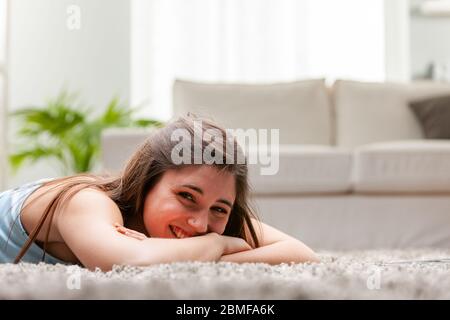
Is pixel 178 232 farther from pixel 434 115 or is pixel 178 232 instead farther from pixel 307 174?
pixel 434 115

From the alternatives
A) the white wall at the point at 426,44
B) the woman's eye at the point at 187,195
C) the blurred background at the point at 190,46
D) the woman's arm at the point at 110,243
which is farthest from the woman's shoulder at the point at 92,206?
the white wall at the point at 426,44

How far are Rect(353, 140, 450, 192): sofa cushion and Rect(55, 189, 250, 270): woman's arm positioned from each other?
4.30 ft

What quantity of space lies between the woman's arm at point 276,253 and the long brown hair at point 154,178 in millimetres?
52

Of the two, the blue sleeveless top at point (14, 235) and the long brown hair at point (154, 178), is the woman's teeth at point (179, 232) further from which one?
the blue sleeveless top at point (14, 235)

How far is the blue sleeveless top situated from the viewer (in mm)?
1143

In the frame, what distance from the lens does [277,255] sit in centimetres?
106

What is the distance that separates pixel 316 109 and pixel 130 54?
1398mm

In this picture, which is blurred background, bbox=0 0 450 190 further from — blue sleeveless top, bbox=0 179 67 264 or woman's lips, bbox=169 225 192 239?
woman's lips, bbox=169 225 192 239

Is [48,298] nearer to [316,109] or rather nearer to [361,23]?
[316,109]

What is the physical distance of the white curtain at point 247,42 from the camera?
378 centimetres

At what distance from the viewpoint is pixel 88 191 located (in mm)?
1052

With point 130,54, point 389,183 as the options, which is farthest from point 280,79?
point 389,183

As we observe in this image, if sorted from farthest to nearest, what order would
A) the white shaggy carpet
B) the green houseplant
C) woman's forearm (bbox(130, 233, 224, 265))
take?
1. the green houseplant
2. woman's forearm (bbox(130, 233, 224, 265))
3. the white shaggy carpet

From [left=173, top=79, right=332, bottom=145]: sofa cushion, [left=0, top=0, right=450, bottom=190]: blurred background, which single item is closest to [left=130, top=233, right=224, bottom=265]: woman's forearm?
[left=173, top=79, right=332, bottom=145]: sofa cushion
